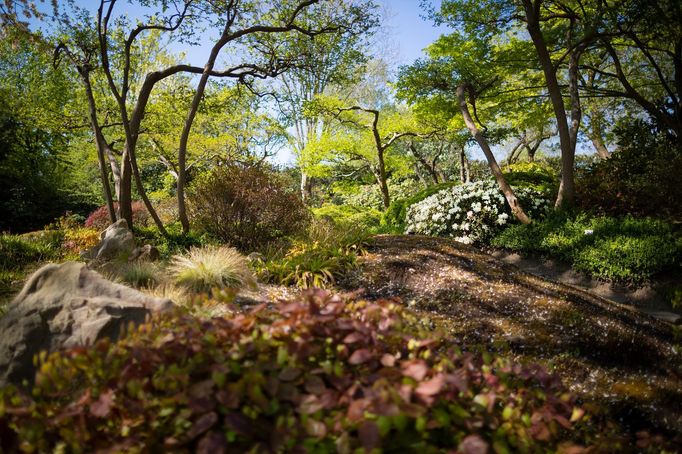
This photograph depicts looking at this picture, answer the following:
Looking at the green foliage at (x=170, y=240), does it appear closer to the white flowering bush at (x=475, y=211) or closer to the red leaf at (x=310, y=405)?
the white flowering bush at (x=475, y=211)

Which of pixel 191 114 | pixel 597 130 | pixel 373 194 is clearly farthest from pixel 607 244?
pixel 373 194

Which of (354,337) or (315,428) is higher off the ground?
(354,337)

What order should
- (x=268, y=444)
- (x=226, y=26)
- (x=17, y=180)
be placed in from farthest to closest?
1. (x=17, y=180)
2. (x=226, y=26)
3. (x=268, y=444)

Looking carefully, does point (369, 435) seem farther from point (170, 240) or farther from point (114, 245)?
point (170, 240)

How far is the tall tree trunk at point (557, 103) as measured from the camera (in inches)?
296

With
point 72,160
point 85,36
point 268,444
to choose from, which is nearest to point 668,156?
point 268,444

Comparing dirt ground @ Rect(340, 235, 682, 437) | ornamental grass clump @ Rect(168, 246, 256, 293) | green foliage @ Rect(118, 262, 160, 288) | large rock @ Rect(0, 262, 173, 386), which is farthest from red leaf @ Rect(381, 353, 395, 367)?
green foliage @ Rect(118, 262, 160, 288)

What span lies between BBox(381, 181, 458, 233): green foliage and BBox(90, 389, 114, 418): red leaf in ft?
31.4

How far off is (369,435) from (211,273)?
4232 millimetres

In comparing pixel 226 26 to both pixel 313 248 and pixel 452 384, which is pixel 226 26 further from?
pixel 452 384

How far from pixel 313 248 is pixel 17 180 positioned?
44.3ft

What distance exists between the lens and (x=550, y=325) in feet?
13.5

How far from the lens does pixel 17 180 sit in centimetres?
1362

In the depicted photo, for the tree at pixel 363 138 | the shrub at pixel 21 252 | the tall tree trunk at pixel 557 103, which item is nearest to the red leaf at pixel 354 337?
the tall tree trunk at pixel 557 103
